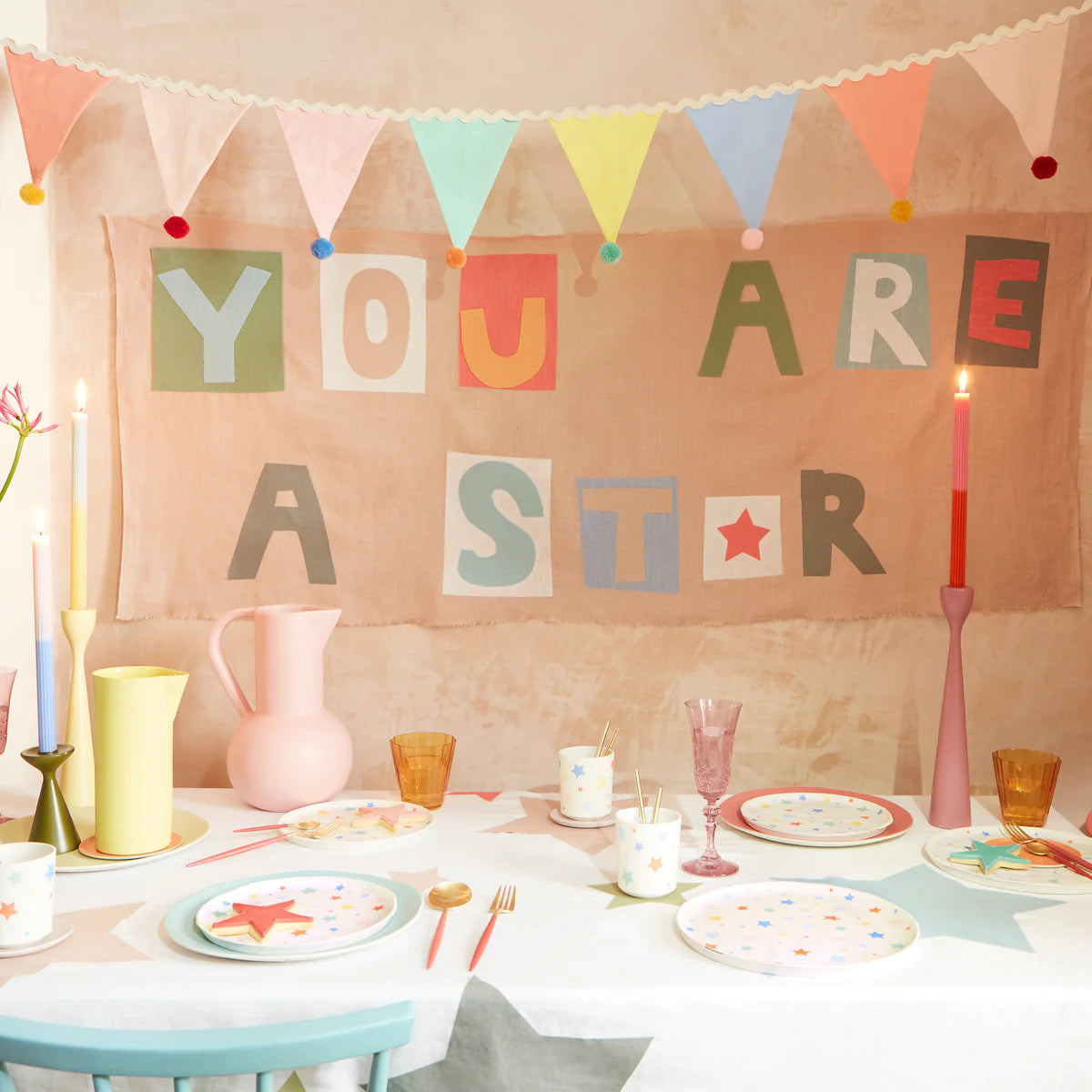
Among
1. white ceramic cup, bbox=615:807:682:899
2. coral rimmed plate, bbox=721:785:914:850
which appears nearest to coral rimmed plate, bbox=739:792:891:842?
coral rimmed plate, bbox=721:785:914:850

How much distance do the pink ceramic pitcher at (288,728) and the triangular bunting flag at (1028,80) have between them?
3.65 feet

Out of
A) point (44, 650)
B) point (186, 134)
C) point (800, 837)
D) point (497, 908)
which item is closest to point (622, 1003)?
point (497, 908)

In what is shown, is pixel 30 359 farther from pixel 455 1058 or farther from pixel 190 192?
pixel 455 1058

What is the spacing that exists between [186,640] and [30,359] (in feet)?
1.58

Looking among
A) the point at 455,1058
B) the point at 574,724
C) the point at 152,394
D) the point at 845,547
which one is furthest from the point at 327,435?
the point at 455,1058

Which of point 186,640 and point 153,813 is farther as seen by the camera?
point 186,640

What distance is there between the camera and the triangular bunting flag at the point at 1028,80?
52.7 inches

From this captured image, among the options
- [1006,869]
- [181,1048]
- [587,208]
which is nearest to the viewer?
[181,1048]

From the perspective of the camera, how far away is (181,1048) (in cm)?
67

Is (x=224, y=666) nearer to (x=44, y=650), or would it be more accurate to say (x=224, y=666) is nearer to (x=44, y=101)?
(x=44, y=650)

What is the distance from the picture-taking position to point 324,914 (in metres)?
0.96

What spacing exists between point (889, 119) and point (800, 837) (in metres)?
0.96

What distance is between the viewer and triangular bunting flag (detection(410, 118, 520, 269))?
149cm

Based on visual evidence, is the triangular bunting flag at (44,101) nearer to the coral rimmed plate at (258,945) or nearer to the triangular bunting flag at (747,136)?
the triangular bunting flag at (747,136)
